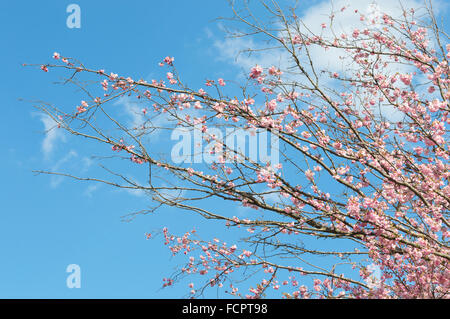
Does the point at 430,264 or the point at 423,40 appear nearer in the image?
the point at 430,264

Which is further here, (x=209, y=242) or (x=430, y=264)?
(x=209, y=242)

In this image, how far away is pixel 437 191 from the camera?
17.1ft

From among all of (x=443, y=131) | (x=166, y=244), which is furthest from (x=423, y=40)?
(x=166, y=244)

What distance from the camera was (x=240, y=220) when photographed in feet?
19.5

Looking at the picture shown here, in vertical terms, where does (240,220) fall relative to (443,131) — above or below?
below

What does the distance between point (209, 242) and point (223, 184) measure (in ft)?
7.00
